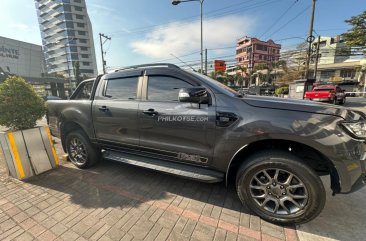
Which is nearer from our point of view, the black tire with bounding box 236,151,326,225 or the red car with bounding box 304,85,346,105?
the black tire with bounding box 236,151,326,225

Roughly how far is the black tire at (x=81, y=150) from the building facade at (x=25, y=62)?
108ft

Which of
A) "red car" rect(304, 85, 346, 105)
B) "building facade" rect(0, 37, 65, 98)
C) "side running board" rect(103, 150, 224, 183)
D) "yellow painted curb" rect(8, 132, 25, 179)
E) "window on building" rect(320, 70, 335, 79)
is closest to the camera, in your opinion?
"side running board" rect(103, 150, 224, 183)

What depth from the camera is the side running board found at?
2.47 metres

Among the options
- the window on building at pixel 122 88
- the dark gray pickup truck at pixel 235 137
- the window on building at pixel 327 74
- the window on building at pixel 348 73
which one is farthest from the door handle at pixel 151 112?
the window on building at pixel 327 74

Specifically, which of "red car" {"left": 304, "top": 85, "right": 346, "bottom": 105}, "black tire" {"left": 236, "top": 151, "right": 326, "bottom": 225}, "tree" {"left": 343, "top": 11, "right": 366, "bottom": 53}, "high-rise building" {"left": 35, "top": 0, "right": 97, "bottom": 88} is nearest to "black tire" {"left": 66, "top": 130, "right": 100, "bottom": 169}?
"black tire" {"left": 236, "top": 151, "right": 326, "bottom": 225}

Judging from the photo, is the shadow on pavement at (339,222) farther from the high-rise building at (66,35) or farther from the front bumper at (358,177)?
the high-rise building at (66,35)

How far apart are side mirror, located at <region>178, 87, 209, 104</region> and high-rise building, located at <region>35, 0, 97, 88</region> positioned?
76.6 m

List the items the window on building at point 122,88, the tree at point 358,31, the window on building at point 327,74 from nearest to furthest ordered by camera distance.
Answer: the window on building at point 122,88, the tree at point 358,31, the window on building at point 327,74

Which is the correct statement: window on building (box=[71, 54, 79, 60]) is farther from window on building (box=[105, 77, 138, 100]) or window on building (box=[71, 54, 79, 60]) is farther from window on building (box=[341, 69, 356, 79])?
window on building (box=[105, 77, 138, 100])

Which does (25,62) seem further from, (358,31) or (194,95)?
(358,31)

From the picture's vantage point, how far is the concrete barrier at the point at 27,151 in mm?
3281

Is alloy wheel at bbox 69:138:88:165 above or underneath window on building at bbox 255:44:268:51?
underneath

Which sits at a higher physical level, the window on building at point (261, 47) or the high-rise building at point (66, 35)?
the high-rise building at point (66, 35)

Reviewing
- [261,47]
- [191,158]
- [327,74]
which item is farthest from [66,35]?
[191,158]
